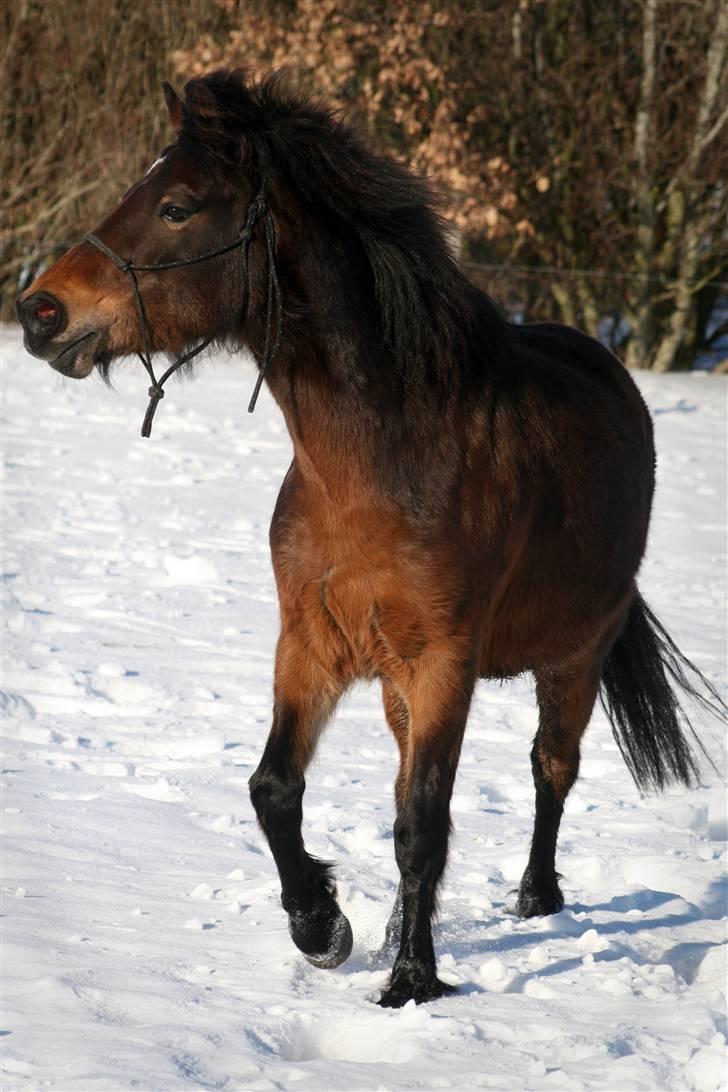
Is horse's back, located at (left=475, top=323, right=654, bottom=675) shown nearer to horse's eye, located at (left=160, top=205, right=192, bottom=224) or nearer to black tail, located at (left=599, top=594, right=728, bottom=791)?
black tail, located at (left=599, top=594, right=728, bottom=791)

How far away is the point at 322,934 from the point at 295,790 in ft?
1.18

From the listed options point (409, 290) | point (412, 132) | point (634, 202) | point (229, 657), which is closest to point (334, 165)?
point (409, 290)

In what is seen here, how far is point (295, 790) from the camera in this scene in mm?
3627

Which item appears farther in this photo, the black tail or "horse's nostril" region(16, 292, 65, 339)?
the black tail

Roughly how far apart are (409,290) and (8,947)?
6.00 ft

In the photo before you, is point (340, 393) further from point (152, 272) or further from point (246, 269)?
point (152, 272)

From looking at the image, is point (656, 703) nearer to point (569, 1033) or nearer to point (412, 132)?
point (569, 1033)

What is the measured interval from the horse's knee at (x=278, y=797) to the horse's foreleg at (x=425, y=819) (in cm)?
26

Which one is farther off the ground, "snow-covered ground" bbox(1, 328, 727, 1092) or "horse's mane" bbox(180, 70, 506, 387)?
"horse's mane" bbox(180, 70, 506, 387)

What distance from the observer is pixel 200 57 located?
14391mm

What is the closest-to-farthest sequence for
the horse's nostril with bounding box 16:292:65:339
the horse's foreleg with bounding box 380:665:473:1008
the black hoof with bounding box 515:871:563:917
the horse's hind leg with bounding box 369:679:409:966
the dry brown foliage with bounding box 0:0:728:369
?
1. the horse's nostril with bounding box 16:292:65:339
2. the horse's foreleg with bounding box 380:665:473:1008
3. the horse's hind leg with bounding box 369:679:409:966
4. the black hoof with bounding box 515:871:563:917
5. the dry brown foliage with bounding box 0:0:728:369

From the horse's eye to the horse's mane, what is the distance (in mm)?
127

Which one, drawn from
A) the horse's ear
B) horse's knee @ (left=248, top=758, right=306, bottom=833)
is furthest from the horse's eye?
horse's knee @ (left=248, top=758, right=306, bottom=833)

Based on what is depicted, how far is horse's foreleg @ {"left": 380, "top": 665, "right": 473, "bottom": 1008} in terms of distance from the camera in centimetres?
349
